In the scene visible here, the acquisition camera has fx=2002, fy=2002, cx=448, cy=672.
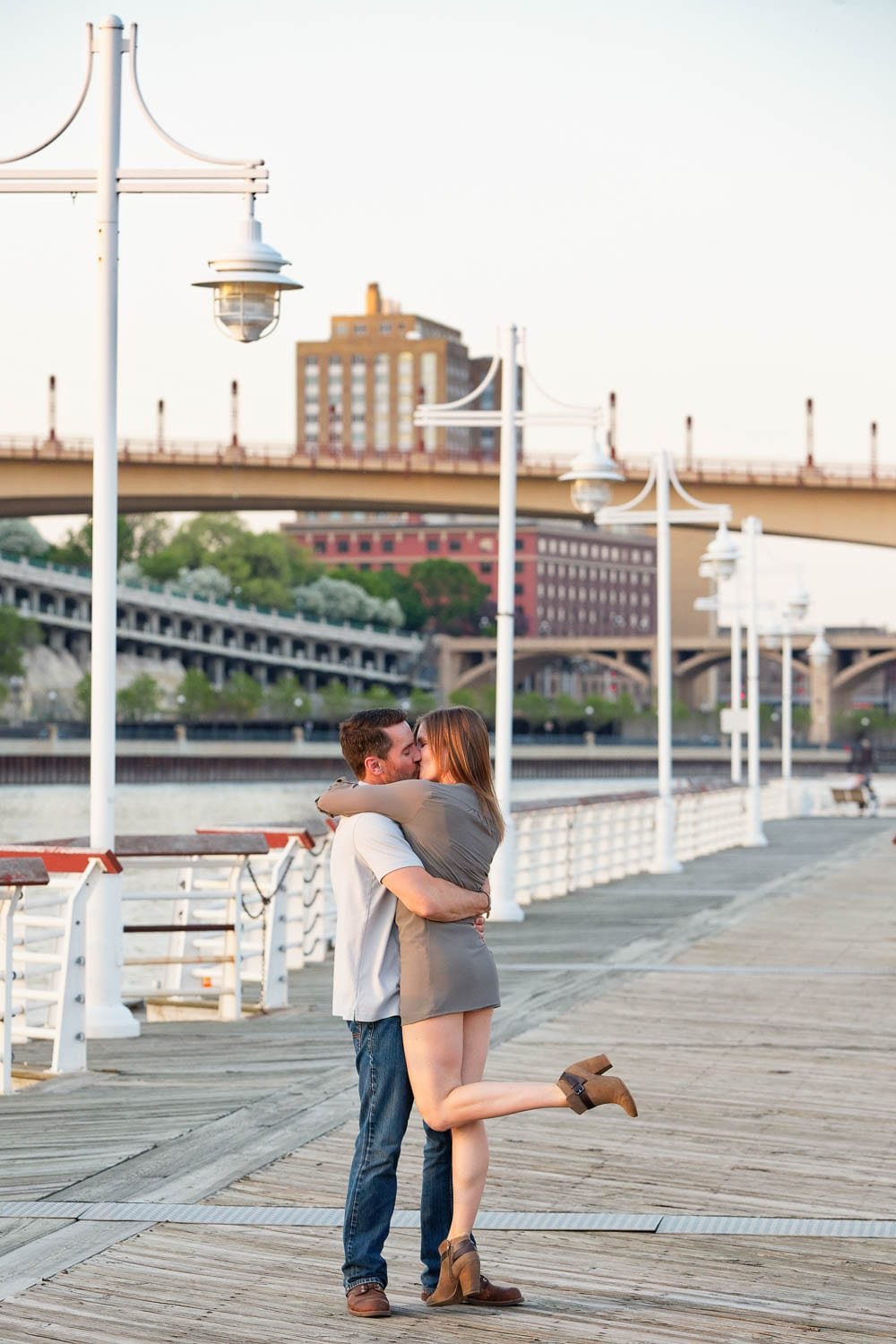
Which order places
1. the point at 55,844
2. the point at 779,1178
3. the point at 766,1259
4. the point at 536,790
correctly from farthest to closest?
the point at 536,790 < the point at 55,844 < the point at 779,1178 < the point at 766,1259

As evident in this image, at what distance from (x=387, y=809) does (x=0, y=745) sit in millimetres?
112166

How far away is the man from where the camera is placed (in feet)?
18.2

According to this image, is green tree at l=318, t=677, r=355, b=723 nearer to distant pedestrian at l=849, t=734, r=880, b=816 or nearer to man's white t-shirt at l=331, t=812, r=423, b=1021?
distant pedestrian at l=849, t=734, r=880, b=816

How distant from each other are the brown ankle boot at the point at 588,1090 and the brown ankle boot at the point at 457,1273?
563 millimetres

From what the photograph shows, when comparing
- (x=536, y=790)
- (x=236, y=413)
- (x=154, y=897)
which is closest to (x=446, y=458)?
(x=236, y=413)

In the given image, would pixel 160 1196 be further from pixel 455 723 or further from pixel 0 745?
pixel 0 745

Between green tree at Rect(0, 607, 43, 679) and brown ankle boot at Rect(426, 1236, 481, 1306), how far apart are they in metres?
126

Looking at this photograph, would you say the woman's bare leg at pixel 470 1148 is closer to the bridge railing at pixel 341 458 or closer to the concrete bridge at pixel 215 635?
the bridge railing at pixel 341 458

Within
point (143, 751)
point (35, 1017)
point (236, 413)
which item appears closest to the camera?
point (35, 1017)

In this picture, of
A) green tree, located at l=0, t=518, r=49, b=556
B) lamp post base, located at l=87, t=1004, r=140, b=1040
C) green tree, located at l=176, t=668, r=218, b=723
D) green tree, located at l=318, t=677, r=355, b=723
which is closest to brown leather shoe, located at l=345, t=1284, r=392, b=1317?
lamp post base, located at l=87, t=1004, r=140, b=1040

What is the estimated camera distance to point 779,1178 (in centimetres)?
752

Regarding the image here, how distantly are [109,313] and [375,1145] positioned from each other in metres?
6.76

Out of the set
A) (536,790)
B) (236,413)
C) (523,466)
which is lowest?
(536,790)

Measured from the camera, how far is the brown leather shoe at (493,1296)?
5.65 meters
